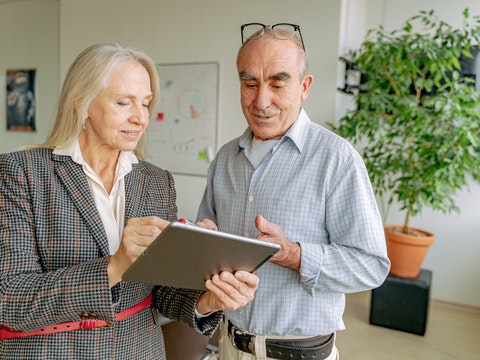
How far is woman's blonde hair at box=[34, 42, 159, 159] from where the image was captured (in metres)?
1.06

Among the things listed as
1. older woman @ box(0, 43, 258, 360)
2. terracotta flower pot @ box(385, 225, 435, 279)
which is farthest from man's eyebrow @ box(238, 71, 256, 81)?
terracotta flower pot @ box(385, 225, 435, 279)

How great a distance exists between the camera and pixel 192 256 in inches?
31.8

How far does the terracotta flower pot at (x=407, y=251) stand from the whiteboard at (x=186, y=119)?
1905mm

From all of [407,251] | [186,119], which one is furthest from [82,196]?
[186,119]

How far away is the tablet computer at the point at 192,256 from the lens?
0.72 metres

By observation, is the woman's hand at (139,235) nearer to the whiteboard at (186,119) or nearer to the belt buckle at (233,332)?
the belt buckle at (233,332)

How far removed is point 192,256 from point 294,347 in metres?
0.62

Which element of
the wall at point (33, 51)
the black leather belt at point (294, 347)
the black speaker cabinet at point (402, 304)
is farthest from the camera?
the wall at point (33, 51)

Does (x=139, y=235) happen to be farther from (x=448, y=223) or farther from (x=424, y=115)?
(x=448, y=223)

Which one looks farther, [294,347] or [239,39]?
[239,39]

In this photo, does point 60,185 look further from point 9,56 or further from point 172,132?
point 9,56

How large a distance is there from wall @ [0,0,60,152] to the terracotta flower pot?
4.05 metres

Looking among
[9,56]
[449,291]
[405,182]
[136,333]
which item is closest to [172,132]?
[405,182]

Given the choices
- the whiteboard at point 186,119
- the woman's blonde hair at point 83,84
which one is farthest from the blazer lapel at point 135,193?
the whiteboard at point 186,119
